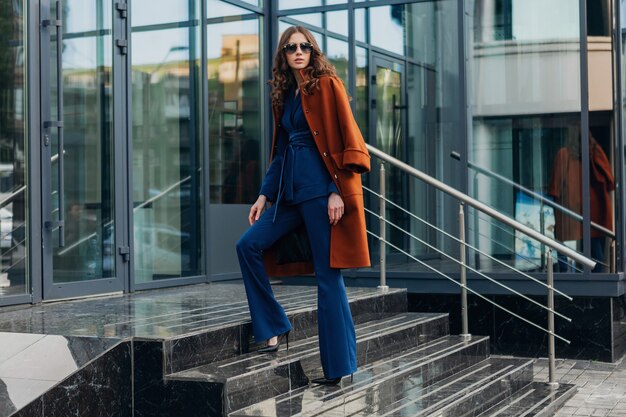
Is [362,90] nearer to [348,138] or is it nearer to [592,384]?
[592,384]

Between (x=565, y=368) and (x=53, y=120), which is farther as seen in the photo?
(x=565, y=368)

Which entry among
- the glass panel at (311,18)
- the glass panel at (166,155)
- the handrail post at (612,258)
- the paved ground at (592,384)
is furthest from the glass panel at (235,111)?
the handrail post at (612,258)

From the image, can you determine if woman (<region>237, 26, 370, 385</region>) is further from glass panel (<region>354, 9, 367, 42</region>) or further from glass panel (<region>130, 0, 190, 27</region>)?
glass panel (<region>354, 9, 367, 42</region>)

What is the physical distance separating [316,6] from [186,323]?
5058 mm

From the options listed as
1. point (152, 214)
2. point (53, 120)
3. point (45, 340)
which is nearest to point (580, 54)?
point (152, 214)

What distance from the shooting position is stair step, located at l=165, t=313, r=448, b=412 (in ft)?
15.7

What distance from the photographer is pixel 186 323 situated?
5.54 metres

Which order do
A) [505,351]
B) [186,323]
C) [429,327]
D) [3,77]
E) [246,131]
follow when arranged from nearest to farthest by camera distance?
[186,323]
[3,77]
[429,327]
[505,351]
[246,131]

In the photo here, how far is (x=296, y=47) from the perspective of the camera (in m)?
5.01

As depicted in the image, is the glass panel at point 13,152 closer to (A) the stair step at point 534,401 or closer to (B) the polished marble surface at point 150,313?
(B) the polished marble surface at point 150,313

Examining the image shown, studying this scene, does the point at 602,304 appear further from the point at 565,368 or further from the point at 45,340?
the point at 45,340

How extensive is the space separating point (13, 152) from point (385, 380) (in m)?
2.94

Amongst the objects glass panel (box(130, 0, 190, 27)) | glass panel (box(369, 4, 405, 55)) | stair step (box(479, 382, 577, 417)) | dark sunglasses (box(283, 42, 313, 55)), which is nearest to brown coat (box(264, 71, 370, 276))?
dark sunglasses (box(283, 42, 313, 55))

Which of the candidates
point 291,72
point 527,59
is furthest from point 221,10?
point 291,72
